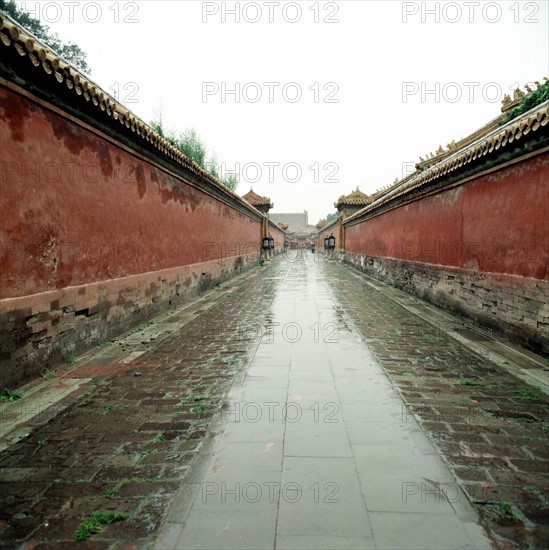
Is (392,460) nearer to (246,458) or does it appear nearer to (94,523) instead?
(246,458)

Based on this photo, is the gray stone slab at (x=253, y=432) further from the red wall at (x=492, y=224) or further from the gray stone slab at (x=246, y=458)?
the red wall at (x=492, y=224)

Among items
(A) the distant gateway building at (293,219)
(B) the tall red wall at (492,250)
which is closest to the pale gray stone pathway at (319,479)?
(B) the tall red wall at (492,250)

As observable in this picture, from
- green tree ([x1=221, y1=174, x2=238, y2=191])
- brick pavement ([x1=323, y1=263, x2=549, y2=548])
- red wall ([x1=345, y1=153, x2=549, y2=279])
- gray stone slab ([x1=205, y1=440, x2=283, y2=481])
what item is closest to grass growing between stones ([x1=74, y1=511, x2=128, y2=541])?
gray stone slab ([x1=205, y1=440, x2=283, y2=481])

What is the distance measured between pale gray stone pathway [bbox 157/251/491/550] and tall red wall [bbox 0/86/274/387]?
262cm

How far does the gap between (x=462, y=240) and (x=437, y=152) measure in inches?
440

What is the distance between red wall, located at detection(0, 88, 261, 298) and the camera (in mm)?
4266

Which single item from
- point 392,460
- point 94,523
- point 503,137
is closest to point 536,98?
A: point 503,137

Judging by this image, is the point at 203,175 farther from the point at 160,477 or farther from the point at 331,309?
the point at 160,477

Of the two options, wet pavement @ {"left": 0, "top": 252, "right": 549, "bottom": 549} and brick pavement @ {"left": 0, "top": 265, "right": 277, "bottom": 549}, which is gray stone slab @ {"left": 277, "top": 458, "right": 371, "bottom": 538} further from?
brick pavement @ {"left": 0, "top": 265, "right": 277, "bottom": 549}

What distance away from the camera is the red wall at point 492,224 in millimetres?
5785

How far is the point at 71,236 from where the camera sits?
5.35 m

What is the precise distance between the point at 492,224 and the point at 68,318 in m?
7.58

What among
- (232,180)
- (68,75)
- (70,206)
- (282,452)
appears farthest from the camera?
(232,180)

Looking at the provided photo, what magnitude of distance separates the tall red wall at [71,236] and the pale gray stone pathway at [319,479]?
2623 millimetres
